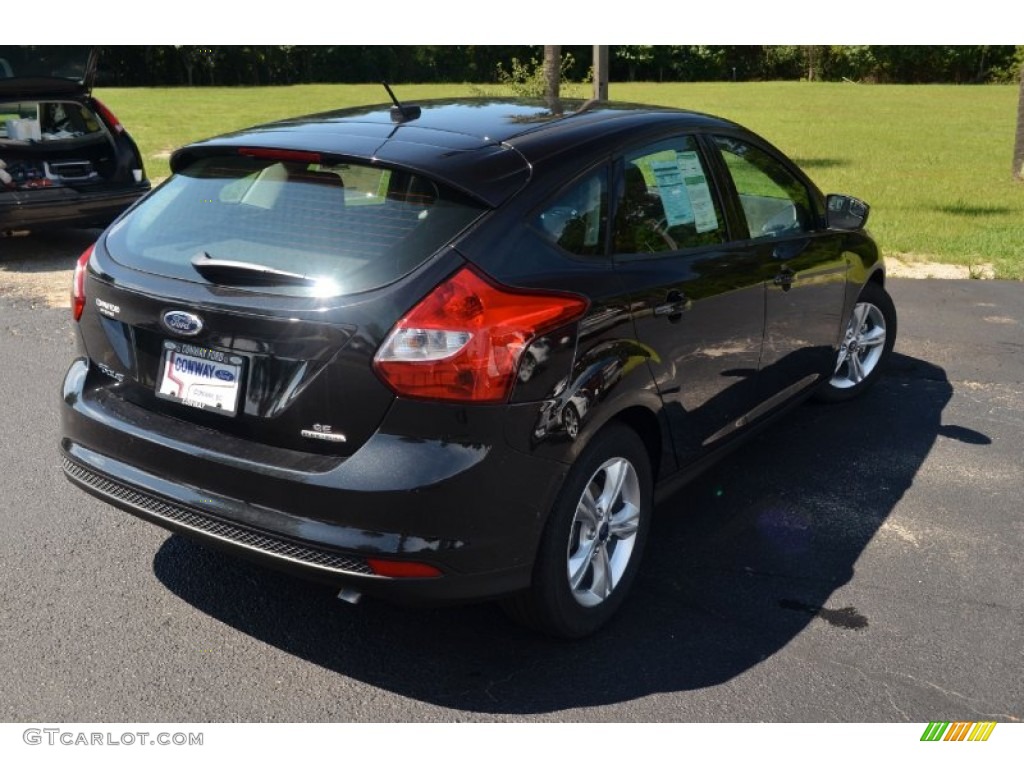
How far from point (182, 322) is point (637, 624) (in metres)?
1.75

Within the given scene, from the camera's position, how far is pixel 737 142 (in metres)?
4.28

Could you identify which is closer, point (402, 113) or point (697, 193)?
point (402, 113)

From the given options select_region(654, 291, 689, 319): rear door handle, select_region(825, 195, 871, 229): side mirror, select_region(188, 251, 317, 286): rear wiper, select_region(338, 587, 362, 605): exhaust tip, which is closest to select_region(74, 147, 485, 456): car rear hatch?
select_region(188, 251, 317, 286): rear wiper

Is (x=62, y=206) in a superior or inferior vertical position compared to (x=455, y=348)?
inferior

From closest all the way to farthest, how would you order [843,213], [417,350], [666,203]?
[417,350]
[666,203]
[843,213]

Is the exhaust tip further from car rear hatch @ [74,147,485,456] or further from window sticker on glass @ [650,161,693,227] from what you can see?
window sticker on glass @ [650,161,693,227]

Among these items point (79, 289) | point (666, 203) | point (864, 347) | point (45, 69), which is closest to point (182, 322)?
point (79, 289)

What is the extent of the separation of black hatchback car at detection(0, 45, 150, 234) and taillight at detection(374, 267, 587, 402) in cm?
672

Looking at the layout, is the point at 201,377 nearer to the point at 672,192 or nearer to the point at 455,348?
the point at 455,348

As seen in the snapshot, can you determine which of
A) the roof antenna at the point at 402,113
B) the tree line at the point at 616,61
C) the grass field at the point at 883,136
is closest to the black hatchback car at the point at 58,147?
the grass field at the point at 883,136

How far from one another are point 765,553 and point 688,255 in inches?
46.6

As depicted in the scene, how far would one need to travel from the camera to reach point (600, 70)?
11.7 m

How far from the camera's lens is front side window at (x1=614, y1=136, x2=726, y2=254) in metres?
3.46
